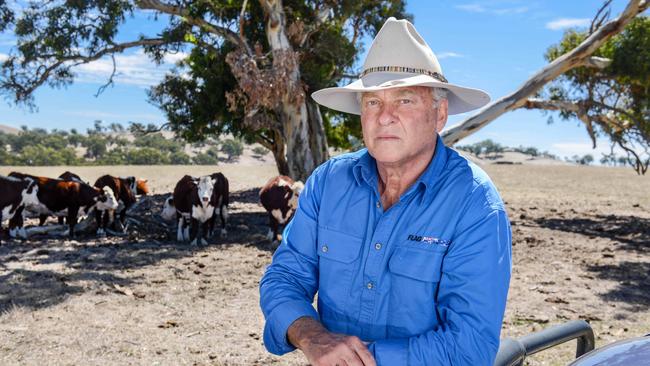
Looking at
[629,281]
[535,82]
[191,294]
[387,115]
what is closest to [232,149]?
[535,82]

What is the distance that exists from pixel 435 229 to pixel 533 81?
13.6 meters

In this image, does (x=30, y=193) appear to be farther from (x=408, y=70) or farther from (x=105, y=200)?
(x=408, y=70)

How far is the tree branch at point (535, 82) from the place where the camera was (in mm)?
13766

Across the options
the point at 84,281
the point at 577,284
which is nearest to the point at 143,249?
the point at 84,281

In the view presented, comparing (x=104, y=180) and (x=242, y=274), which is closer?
(x=242, y=274)

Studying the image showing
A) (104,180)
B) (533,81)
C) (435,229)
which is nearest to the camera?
(435,229)

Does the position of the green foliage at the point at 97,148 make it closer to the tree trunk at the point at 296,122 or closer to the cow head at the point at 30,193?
the tree trunk at the point at 296,122

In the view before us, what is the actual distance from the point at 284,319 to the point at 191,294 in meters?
5.20

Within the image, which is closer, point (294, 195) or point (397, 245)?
point (397, 245)

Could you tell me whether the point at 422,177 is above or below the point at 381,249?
above

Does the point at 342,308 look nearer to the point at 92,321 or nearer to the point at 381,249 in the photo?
the point at 381,249

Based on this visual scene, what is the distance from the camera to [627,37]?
15.9 metres

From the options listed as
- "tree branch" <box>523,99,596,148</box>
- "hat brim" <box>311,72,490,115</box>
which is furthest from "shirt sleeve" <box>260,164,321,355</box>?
"tree branch" <box>523,99,596,148</box>

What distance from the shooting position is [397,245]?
227 centimetres
